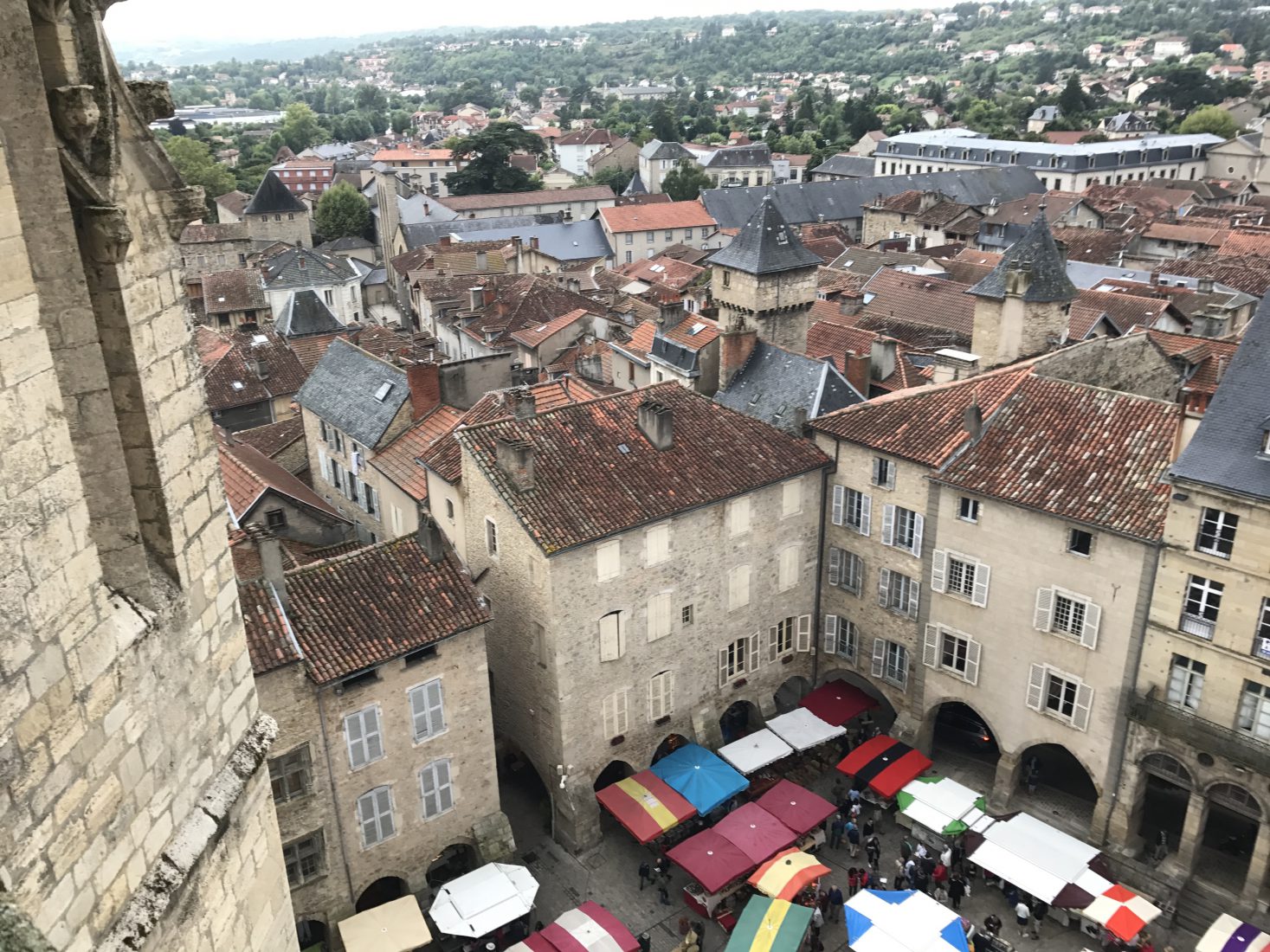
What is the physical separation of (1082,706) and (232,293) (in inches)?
2149

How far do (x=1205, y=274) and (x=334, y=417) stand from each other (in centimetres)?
4809

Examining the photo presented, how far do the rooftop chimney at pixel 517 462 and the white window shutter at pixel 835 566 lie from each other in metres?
10.5

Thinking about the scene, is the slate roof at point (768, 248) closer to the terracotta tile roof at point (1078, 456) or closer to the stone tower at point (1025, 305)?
the stone tower at point (1025, 305)

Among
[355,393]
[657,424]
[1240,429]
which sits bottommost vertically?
[355,393]

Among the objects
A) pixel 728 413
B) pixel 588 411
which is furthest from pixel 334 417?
pixel 728 413

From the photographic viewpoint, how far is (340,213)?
336 ft

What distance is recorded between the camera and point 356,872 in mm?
23328

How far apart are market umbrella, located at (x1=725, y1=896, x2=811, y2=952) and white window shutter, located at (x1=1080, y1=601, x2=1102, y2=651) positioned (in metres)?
9.65

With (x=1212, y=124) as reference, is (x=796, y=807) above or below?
below

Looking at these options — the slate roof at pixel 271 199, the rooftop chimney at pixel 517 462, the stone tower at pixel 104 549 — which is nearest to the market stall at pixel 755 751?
the rooftop chimney at pixel 517 462

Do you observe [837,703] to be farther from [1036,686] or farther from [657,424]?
[657,424]

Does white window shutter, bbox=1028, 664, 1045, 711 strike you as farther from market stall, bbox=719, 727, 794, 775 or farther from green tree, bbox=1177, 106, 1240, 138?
green tree, bbox=1177, 106, 1240, 138

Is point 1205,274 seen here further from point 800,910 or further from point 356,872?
point 356,872

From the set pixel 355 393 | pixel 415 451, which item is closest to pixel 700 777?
pixel 415 451
